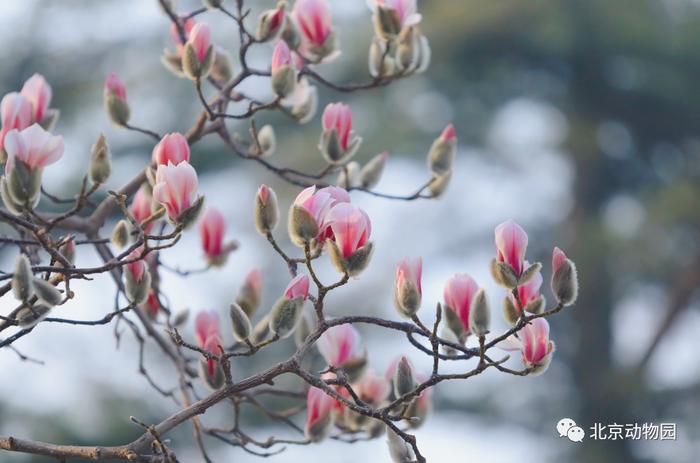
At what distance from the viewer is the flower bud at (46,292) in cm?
73

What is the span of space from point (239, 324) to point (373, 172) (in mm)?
333

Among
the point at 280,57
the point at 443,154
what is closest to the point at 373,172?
the point at 443,154

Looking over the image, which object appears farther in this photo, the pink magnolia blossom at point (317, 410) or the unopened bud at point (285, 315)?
the pink magnolia blossom at point (317, 410)

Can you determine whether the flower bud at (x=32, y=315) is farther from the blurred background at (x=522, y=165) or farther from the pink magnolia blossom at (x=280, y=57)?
the blurred background at (x=522, y=165)

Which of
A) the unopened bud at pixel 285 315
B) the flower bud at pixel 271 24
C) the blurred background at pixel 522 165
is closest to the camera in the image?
the unopened bud at pixel 285 315

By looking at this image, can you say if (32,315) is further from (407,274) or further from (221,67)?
(221,67)

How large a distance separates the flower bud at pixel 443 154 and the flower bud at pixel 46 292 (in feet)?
1.56

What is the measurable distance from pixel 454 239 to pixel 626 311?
3.46ft

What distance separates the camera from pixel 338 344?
98 centimetres

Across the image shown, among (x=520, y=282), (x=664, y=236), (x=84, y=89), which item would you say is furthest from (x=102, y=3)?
(x=520, y=282)

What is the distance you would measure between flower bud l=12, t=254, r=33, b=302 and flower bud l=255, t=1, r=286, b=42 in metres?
0.43

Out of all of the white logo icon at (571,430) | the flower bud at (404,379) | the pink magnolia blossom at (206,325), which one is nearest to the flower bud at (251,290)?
the pink magnolia blossom at (206,325)

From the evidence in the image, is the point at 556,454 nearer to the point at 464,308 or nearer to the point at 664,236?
the point at 664,236

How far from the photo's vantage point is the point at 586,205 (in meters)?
5.79
